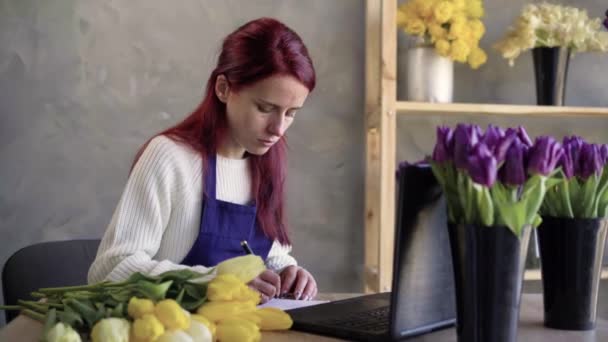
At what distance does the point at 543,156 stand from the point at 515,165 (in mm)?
35

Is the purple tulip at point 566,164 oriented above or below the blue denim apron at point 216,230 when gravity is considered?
above

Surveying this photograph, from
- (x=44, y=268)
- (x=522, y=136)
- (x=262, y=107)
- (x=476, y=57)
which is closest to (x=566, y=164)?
(x=522, y=136)

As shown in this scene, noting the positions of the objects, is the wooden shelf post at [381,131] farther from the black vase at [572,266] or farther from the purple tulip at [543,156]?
the purple tulip at [543,156]

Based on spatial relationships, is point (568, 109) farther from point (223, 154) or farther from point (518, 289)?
point (518, 289)

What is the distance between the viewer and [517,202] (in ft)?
2.90

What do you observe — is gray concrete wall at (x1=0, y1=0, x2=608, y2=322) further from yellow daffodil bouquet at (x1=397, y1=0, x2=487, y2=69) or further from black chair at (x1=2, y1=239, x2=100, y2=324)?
black chair at (x1=2, y1=239, x2=100, y2=324)

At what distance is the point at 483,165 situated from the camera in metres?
0.85

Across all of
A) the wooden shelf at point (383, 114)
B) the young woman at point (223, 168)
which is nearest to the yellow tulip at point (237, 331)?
the young woman at point (223, 168)

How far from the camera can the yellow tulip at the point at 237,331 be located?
0.94 meters

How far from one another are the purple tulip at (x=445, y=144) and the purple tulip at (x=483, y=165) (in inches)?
1.6

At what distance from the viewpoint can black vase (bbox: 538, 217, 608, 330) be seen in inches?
41.6

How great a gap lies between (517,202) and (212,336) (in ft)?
1.30

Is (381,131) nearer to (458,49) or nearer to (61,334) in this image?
(458,49)

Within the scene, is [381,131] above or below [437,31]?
below
